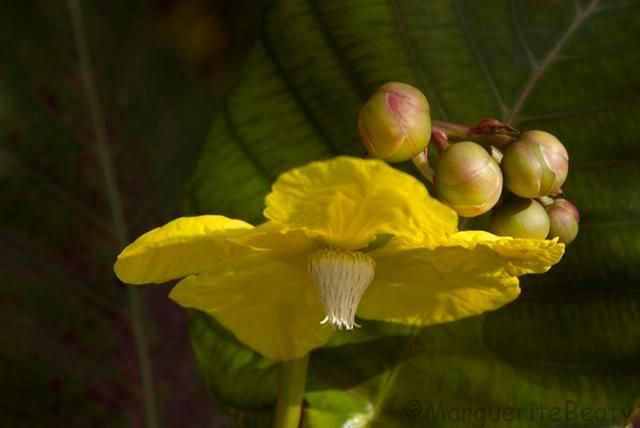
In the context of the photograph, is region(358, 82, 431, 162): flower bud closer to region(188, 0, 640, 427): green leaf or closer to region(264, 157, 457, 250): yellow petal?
region(264, 157, 457, 250): yellow petal

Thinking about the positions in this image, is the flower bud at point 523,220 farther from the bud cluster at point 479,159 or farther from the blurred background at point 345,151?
the blurred background at point 345,151

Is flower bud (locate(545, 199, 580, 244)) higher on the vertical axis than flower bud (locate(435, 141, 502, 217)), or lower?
higher

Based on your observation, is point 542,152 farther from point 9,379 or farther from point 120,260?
point 9,379

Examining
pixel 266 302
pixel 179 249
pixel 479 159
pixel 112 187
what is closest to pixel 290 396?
pixel 266 302

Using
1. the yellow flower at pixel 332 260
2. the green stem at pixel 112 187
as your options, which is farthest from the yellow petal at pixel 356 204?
the green stem at pixel 112 187

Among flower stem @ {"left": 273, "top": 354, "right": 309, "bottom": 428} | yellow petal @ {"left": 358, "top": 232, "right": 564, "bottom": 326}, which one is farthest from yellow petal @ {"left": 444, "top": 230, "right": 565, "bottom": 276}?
flower stem @ {"left": 273, "top": 354, "right": 309, "bottom": 428}

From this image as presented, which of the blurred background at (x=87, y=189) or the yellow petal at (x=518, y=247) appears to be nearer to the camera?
the yellow petal at (x=518, y=247)

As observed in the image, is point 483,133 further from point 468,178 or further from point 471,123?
point 471,123
